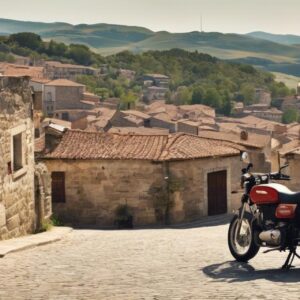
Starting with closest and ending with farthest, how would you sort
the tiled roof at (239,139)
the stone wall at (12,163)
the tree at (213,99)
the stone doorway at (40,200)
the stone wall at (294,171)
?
the stone wall at (12,163)
the stone doorway at (40,200)
the stone wall at (294,171)
the tiled roof at (239,139)
the tree at (213,99)

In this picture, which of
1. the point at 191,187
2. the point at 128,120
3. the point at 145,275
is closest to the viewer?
the point at 145,275

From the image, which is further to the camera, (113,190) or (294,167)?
(294,167)

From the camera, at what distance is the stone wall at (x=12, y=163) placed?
43.4 feet

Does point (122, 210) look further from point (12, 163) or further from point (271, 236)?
point (271, 236)

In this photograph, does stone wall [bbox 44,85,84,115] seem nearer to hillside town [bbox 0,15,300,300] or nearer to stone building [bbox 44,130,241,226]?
hillside town [bbox 0,15,300,300]

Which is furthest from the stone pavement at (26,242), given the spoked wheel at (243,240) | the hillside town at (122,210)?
the spoked wheel at (243,240)

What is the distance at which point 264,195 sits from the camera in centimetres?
882

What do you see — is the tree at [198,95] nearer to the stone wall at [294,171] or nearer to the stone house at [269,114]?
the stone house at [269,114]

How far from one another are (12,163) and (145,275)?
613 cm

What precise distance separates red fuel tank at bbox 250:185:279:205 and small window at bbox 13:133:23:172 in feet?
21.9

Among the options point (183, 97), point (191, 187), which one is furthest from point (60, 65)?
point (191, 187)

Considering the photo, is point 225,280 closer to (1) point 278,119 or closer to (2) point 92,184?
(2) point 92,184

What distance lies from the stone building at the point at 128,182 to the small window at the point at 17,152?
9023 mm

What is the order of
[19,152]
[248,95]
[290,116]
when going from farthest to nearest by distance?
1. [248,95]
2. [290,116]
3. [19,152]
